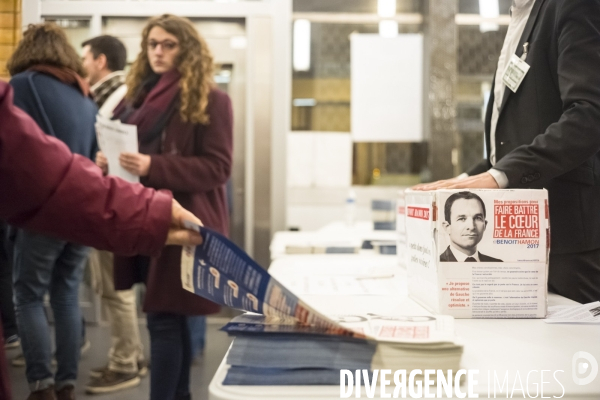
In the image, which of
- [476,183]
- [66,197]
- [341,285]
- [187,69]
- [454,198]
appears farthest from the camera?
[187,69]

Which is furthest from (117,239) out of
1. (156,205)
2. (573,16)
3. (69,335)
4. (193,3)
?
(193,3)

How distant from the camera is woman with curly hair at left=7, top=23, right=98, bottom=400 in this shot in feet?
7.35

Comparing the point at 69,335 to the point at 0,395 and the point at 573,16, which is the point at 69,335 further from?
the point at 573,16

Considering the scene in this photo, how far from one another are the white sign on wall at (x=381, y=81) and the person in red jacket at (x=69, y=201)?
11.4ft

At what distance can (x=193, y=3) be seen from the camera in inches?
155

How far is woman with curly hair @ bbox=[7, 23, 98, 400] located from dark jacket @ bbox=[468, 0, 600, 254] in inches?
65.4

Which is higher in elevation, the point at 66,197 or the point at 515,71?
the point at 515,71

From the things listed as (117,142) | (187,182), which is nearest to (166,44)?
(117,142)

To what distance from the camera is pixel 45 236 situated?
88.7 inches

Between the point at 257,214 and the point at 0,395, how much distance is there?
3232 mm

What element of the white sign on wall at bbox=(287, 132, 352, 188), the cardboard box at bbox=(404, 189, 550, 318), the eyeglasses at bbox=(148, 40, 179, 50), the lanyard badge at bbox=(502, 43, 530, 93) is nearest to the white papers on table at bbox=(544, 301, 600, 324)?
the cardboard box at bbox=(404, 189, 550, 318)

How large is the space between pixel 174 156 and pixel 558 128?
1.13 metres

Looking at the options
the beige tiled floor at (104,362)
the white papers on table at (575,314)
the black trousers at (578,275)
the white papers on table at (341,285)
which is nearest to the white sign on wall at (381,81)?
the beige tiled floor at (104,362)

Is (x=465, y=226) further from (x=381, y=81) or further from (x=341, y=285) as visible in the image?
(x=381, y=81)
